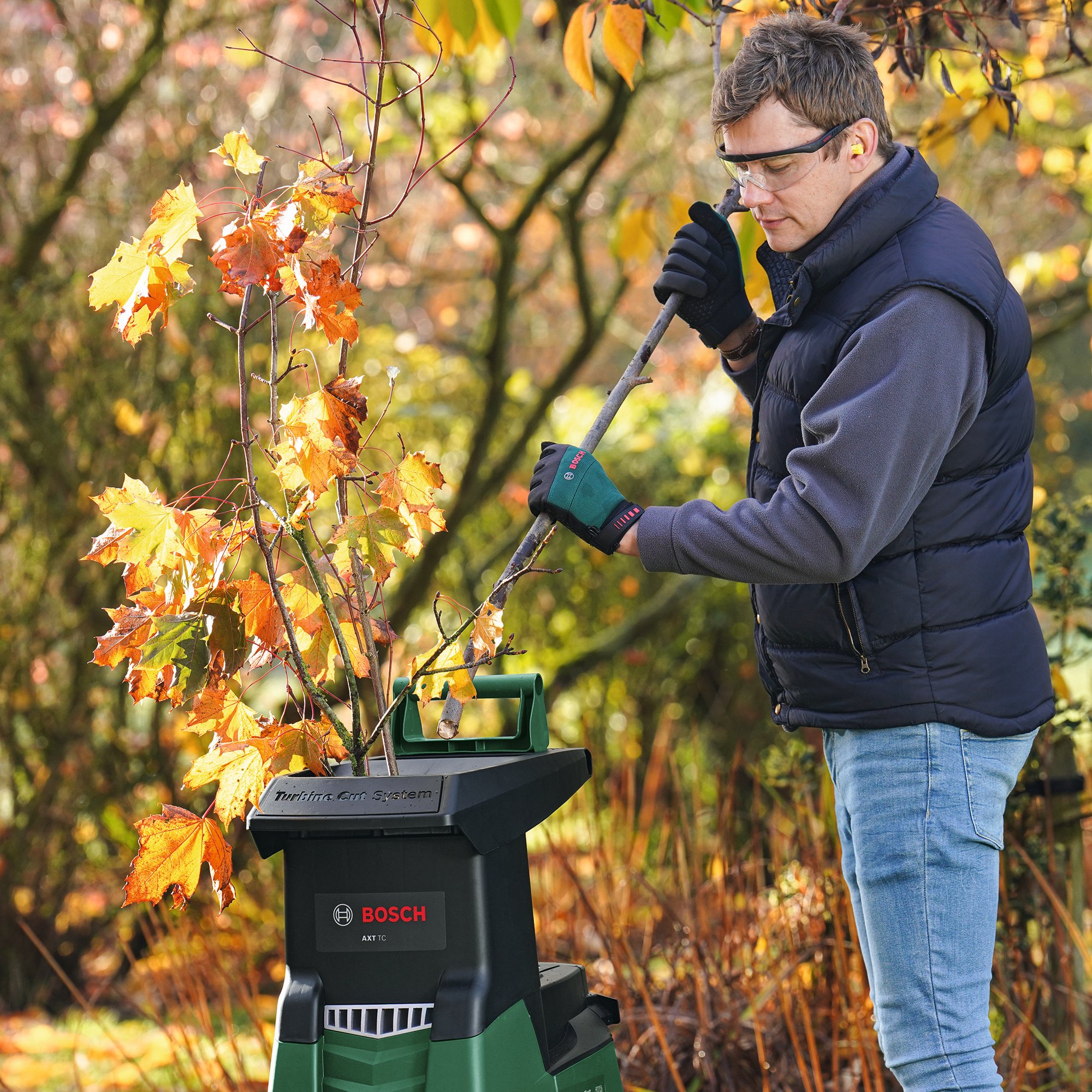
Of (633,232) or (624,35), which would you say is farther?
(633,232)

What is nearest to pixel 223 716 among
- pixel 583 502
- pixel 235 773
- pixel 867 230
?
pixel 235 773

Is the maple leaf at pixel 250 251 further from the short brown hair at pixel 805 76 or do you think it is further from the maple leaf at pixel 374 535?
the short brown hair at pixel 805 76

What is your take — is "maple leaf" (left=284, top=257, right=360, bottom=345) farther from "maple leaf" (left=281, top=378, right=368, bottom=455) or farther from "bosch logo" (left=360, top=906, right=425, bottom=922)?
"bosch logo" (left=360, top=906, right=425, bottom=922)

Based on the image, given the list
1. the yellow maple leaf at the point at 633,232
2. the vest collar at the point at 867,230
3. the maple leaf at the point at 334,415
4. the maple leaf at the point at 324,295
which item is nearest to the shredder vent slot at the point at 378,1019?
the maple leaf at the point at 334,415

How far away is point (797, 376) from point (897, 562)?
29cm

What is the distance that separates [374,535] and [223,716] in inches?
12.5

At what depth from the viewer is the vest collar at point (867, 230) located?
62.6 inches

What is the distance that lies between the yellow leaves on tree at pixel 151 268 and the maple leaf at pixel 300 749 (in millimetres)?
528

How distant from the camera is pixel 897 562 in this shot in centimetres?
160

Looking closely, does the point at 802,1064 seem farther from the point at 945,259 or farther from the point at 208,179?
the point at 208,179

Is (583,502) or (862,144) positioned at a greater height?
(862,144)

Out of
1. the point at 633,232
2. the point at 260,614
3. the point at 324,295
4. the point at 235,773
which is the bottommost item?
the point at 235,773

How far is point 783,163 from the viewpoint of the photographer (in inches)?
64.0

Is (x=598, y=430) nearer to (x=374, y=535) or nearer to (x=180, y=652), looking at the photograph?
(x=374, y=535)
